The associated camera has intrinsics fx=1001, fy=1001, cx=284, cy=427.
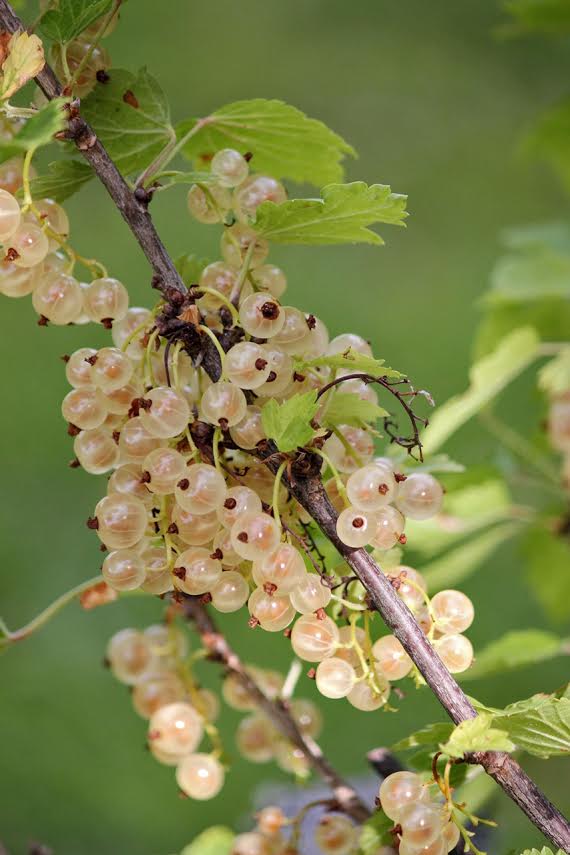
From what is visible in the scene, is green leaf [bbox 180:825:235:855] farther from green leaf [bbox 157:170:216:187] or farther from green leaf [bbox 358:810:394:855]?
green leaf [bbox 157:170:216:187]

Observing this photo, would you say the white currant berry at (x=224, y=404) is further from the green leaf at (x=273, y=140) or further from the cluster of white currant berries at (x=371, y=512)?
the green leaf at (x=273, y=140)

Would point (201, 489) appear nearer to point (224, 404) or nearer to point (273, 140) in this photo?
point (224, 404)

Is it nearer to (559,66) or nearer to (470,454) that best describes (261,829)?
(470,454)

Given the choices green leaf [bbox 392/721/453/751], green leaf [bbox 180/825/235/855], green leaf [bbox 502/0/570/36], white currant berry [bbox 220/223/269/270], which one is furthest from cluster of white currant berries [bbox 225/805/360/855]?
green leaf [bbox 502/0/570/36]

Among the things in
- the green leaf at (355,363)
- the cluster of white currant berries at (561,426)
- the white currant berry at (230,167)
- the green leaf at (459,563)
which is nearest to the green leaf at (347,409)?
the green leaf at (355,363)

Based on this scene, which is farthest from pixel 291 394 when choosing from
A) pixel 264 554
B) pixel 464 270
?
pixel 464 270
